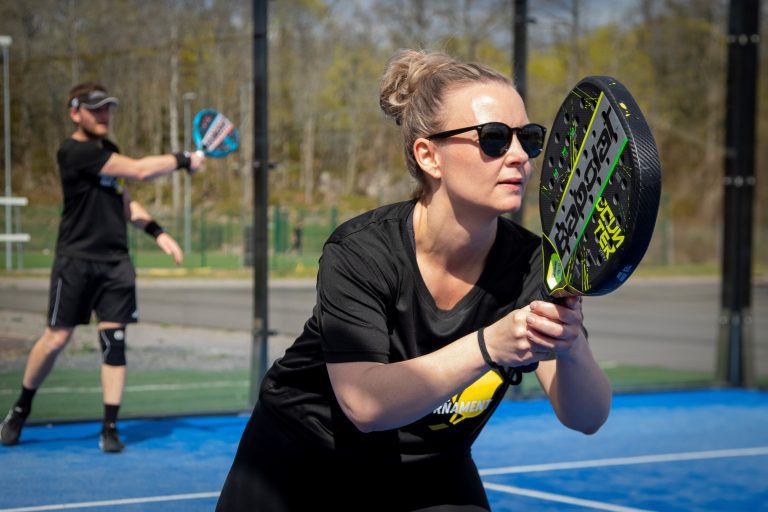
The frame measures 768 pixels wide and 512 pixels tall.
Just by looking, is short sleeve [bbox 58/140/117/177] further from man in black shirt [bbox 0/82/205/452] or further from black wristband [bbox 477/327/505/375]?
black wristband [bbox 477/327/505/375]

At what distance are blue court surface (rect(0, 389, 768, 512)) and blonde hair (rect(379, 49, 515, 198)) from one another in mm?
2718

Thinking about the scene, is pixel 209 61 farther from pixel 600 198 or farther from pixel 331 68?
pixel 600 198

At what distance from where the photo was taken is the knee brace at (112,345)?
5.85m

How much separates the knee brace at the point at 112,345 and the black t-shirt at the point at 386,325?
10.4 ft

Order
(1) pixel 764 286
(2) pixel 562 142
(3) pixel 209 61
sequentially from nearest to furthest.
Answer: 1. (2) pixel 562 142
2. (3) pixel 209 61
3. (1) pixel 764 286

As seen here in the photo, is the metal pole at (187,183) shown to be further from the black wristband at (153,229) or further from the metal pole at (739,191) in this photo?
the metal pole at (739,191)

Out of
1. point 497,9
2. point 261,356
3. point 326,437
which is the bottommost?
point 261,356

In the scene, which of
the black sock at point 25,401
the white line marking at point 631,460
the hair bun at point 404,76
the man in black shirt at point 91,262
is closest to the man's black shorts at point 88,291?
the man in black shirt at point 91,262

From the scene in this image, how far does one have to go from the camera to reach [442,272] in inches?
105

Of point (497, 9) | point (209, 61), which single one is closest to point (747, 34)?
point (497, 9)

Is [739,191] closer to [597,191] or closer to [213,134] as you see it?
[213,134]

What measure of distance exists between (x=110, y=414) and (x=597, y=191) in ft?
14.5

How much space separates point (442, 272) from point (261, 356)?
4.68m

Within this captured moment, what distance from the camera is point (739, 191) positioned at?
337 inches
